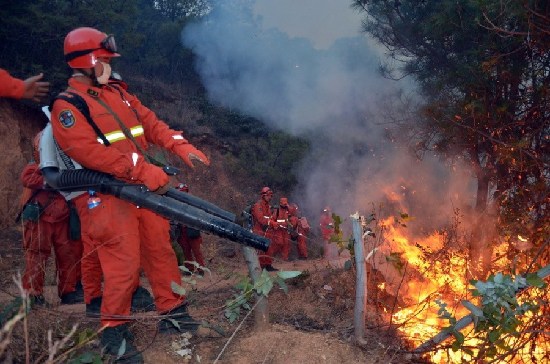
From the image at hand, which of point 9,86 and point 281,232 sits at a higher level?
point 281,232

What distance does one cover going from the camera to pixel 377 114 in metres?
15.8

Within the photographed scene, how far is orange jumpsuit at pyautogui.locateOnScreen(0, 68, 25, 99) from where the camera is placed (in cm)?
283

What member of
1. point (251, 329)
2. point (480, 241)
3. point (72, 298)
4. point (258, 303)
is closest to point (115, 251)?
point (258, 303)

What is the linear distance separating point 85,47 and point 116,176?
1.02 m

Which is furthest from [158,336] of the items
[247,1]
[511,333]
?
[247,1]

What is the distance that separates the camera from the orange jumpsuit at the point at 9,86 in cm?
283

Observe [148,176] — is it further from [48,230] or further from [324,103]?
[324,103]

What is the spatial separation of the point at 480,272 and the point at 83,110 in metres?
4.42

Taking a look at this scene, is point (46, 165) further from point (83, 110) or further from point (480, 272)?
point (480, 272)

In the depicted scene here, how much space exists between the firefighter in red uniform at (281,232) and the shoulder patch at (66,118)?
7631mm

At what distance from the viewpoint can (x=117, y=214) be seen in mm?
3352

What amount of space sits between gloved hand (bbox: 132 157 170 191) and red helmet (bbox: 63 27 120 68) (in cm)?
91

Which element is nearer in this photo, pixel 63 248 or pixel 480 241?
pixel 63 248


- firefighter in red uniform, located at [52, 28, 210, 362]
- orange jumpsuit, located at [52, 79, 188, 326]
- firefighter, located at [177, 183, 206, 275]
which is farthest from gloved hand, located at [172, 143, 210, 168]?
firefighter, located at [177, 183, 206, 275]
